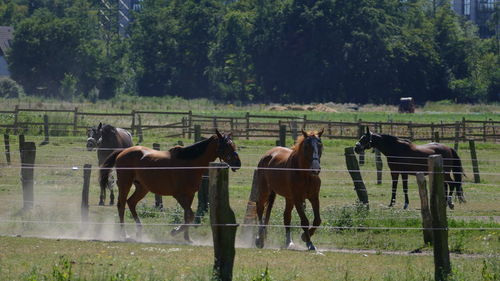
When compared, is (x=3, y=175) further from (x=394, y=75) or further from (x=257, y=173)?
(x=394, y=75)

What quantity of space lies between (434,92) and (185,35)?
3293 centimetres

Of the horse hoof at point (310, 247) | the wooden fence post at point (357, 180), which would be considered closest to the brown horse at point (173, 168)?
the horse hoof at point (310, 247)

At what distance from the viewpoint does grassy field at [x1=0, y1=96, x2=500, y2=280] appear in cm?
1284

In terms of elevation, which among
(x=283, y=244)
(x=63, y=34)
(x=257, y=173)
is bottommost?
(x=283, y=244)

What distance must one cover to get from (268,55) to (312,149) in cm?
9738

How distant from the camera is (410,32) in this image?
380 feet

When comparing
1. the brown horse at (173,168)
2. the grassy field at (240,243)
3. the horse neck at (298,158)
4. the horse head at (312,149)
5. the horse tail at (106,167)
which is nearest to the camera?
the grassy field at (240,243)

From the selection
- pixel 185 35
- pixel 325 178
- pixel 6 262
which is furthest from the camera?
pixel 185 35

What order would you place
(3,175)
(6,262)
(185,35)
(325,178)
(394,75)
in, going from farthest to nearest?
(185,35)
(394,75)
(325,178)
(3,175)
(6,262)

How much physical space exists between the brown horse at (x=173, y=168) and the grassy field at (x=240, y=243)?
19.7 inches

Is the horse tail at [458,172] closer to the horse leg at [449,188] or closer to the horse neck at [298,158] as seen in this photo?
the horse leg at [449,188]

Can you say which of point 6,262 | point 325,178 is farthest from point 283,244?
point 325,178

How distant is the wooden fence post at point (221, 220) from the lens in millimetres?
11758

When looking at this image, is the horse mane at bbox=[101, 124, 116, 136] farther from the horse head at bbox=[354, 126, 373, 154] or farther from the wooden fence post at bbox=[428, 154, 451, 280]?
the wooden fence post at bbox=[428, 154, 451, 280]
